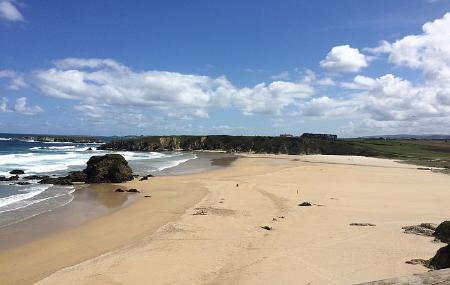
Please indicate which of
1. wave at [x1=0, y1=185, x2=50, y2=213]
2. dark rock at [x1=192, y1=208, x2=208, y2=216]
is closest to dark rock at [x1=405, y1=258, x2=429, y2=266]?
dark rock at [x1=192, y1=208, x2=208, y2=216]

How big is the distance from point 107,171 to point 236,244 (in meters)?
23.7

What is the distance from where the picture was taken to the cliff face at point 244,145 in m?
90.2

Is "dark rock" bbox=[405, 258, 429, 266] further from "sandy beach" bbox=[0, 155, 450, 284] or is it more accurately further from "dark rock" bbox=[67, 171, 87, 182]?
"dark rock" bbox=[67, 171, 87, 182]

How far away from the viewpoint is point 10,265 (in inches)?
541

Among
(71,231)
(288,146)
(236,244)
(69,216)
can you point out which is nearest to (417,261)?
(236,244)

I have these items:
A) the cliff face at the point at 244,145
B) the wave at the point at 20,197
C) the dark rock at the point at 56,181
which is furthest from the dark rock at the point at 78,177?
the cliff face at the point at 244,145

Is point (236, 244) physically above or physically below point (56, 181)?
below

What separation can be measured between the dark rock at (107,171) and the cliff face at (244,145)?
55.8m

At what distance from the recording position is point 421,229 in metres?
16.6

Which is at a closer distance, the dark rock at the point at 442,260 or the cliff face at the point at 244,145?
the dark rock at the point at 442,260

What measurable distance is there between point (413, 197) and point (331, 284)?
18568 mm

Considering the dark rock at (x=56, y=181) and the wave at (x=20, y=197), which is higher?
the dark rock at (x=56, y=181)

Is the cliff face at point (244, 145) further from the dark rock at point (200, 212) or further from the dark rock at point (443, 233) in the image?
the dark rock at point (443, 233)

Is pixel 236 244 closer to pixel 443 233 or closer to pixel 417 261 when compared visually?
pixel 417 261
